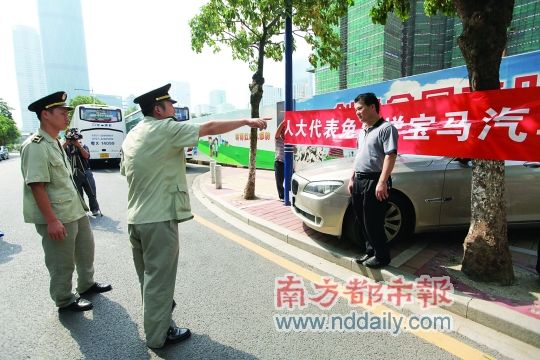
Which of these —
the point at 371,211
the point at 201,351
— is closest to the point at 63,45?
the point at 371,211

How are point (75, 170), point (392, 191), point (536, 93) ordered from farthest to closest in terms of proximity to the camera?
point (75, 170)
point (392, 191)
point (536, 93)

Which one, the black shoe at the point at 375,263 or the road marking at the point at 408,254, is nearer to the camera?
the black shoe at the point at 375,263

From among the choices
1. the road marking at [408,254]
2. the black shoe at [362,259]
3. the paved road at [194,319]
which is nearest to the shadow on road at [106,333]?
the paved road at [194,319]

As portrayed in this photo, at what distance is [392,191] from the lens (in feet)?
12.0

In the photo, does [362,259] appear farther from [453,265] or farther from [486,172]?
[486,172]

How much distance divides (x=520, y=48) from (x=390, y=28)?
1385 cm

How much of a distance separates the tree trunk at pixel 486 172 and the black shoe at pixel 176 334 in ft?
8.27

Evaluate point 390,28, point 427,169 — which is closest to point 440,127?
point 427,169

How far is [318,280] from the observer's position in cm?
325

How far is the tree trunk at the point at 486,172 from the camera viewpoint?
256 centimetres

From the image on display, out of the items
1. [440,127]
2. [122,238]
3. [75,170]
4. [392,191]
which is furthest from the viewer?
[75,170]

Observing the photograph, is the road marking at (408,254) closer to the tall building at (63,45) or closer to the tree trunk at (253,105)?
the tree trunk at (253,105)

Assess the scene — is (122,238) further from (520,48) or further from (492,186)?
(520,48)

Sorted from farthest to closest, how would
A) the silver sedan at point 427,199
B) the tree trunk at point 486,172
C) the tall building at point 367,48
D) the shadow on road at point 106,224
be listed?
the tall building at point 367,48
the shadow on road at point 106,224
the silver sedan at point 427,199
the tree trunk at point 486,172
